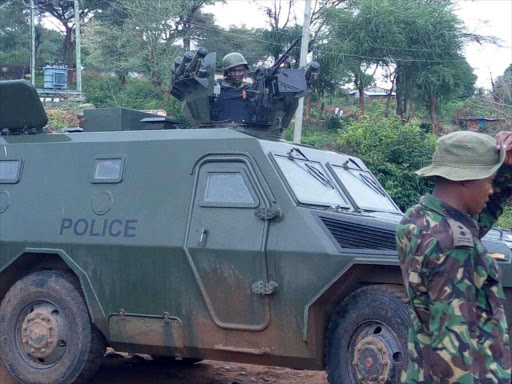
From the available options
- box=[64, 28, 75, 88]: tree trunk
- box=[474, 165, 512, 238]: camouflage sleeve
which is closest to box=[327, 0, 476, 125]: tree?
box=[64, 28, 75, 88]: tree trunk

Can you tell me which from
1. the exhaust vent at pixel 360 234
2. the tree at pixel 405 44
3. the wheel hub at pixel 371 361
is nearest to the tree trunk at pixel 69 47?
the tree at pixel 405 44

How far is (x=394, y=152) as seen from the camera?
59.1 ft

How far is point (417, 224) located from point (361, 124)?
16654 millimetres

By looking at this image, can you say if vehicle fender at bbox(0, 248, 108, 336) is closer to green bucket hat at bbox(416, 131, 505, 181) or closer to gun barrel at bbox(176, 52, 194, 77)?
gun barrel at bbox(176, 52, 194, 77)

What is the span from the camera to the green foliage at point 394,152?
16969 mm

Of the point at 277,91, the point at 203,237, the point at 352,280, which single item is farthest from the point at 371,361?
the point at 277,91

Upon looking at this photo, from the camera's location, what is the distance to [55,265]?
6949 millimetres

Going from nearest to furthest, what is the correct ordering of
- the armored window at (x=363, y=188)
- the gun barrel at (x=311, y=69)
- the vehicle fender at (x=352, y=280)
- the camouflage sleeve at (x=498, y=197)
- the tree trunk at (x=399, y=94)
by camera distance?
the camouflage sleeve at (x=498, y=197) < the vehicle fender at (x=352, y=280) < the armored window at (x=363, y=188) < the gun barrel at (x=311, y=69) < the tree trunk at (x=399, y=94)

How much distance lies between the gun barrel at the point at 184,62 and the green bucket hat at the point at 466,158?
15.3ft

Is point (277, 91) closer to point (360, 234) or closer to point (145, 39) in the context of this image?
point (360, 234)

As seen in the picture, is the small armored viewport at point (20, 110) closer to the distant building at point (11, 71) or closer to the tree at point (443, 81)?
the tree at point (443, 81)

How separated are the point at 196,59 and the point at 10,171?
1.82 metres

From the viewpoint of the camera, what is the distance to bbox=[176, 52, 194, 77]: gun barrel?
7.57m

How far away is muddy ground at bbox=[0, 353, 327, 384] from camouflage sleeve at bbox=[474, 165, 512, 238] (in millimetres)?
3776
